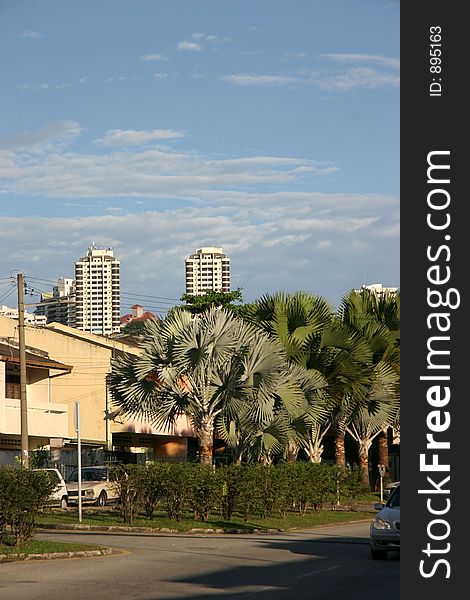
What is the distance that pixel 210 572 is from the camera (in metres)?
21.1

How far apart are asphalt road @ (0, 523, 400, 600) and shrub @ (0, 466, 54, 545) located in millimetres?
2071

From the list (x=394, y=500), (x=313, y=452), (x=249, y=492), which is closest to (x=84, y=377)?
(x=313, y=452)

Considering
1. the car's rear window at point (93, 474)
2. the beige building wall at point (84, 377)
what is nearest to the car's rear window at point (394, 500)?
the car's rear window at point (93, 474)

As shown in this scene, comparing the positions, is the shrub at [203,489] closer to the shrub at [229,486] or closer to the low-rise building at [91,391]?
the shrub at [229,486]

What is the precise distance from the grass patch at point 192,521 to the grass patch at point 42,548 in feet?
19.0

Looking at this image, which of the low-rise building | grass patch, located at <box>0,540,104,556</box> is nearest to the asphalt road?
grass patch, located at <box>0,540,104,556</box>

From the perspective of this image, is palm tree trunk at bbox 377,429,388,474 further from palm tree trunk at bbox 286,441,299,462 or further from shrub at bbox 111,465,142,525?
shrub at bbox 111,465,142,525

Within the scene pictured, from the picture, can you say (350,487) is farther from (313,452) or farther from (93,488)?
(93,488)

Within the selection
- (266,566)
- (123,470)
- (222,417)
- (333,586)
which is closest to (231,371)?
(222,417)

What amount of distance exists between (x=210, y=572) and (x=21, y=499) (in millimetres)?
5703

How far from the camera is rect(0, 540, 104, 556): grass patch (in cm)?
2380

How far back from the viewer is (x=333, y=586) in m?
18.8

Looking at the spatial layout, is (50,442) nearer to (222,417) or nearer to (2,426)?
→ (2,426)

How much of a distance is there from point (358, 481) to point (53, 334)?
2590 cm
